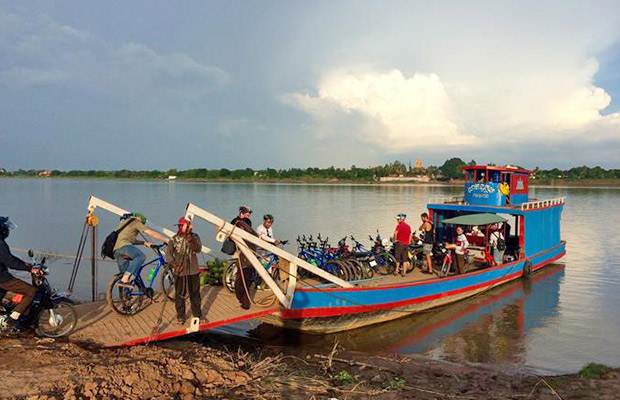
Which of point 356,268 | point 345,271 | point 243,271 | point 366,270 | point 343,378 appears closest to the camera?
point 343,378

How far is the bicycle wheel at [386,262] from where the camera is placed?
1288 centimetres

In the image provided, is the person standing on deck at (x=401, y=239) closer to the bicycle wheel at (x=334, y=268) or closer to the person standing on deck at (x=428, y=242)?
the person standing on deck at (x=428, y=242)

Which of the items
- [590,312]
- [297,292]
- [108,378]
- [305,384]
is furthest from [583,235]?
[108,378]

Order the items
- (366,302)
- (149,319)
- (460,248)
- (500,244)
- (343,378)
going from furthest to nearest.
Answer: (500,244) → (460,248) → (366,302) → (149,319) → (343,378)

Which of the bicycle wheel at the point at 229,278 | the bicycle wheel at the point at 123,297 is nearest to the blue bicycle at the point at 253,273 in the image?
the bicycle wheel at the point at 229,278

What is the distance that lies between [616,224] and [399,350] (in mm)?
35240

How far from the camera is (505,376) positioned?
7859 mm

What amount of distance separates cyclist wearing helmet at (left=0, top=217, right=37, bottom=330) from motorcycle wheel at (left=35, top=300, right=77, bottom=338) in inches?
15.6

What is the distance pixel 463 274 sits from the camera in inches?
519

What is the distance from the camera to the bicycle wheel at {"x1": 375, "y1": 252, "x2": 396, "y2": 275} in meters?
12.9

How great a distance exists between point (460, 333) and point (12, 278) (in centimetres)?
976

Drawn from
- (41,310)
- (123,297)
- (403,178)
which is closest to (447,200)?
(123,297)

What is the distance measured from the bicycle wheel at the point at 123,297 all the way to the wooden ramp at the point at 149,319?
122mm

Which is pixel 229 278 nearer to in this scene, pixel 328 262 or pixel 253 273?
pixel 253 273
